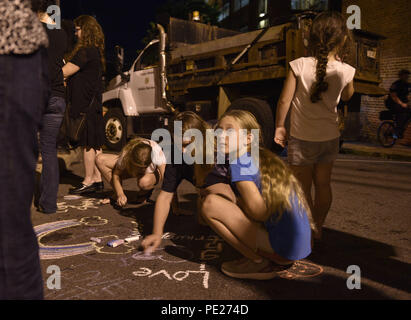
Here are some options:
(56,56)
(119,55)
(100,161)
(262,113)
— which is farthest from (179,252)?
(119,55)

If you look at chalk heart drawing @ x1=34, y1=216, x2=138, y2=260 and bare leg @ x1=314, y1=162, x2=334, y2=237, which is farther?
bare leg @ x1=314, y1=162, x2=334, y2=237

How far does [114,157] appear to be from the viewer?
14.1 ft

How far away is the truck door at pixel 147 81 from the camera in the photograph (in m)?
8.49

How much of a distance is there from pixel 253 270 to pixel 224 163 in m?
0.75

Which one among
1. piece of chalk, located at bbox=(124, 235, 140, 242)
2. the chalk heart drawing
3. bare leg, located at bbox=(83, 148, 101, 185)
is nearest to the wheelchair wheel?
bare leg, located at bbox=(83, 148, 101, 185)

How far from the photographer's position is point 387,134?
9953 millimetres

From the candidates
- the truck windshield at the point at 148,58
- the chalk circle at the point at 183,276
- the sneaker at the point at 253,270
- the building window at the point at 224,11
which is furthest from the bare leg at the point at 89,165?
the building window at the point at 224,11

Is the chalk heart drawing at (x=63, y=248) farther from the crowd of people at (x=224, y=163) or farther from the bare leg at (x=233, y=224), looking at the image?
the bare leg at (x=233, y=224)

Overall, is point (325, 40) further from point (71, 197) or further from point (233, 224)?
point (71, 197)

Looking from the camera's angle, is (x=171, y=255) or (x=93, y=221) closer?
(x=171, y=255)

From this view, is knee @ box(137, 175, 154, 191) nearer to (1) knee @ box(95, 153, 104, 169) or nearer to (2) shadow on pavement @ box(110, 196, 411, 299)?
(2) shadow on pavement @ box(110, 196, 411, 299)

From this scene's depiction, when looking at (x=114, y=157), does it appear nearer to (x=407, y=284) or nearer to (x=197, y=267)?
(x=197, y=267)

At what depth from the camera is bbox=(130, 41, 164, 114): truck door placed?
8492 mm

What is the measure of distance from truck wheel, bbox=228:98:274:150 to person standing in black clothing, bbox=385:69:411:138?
5.11 m
